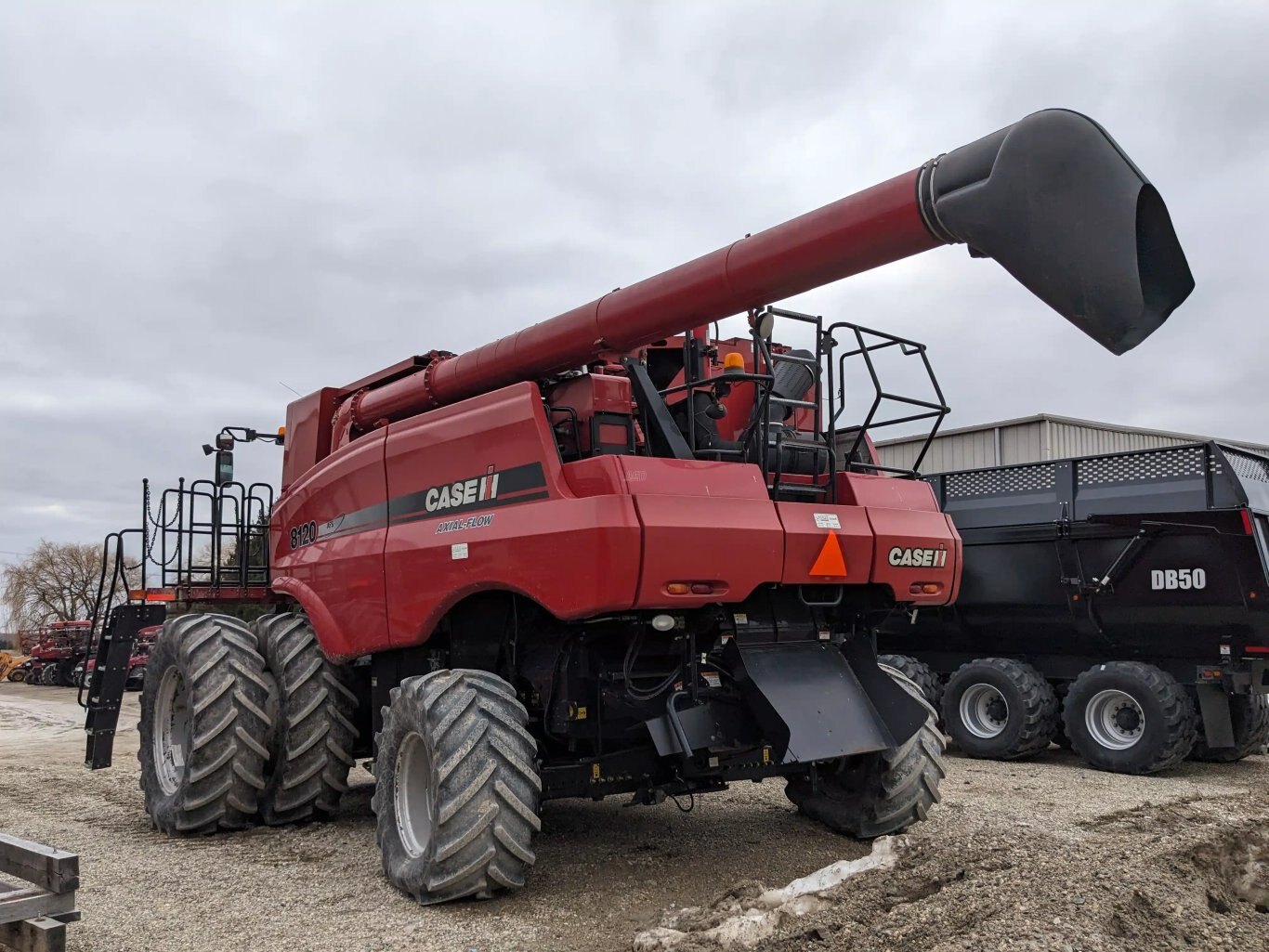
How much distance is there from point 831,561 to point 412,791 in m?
2.46

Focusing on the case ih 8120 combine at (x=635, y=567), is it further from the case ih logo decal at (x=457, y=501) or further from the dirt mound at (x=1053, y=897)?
the dirt mound at (x=1053, y=897)

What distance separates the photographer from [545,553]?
5.16 metres

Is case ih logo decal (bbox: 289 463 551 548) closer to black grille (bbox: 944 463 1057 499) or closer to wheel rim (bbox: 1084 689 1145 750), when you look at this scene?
wheel rim (bbox: 1084 689 1145 750)

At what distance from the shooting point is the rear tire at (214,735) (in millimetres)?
6918

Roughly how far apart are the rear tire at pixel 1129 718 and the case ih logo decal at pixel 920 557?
163 inches

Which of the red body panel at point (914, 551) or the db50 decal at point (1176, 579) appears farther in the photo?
the db50 decal at point (1176, 579)

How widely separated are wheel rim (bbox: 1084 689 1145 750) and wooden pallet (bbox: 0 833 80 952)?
8.30 m

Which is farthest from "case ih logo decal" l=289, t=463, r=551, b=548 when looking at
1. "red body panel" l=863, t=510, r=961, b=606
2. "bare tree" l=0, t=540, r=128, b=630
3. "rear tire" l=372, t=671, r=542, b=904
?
"bare tree" l=0, t=540, r=128, b=630

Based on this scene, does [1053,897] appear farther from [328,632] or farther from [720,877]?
[328,632]

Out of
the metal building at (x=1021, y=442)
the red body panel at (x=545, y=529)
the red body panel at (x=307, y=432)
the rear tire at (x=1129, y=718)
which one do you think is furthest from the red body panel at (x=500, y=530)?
the metal building at (x=1021, y=442)

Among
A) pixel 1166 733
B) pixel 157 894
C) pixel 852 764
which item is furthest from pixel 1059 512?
pixel 157 894

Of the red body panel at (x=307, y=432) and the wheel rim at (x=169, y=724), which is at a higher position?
the red body panel at (x=307, y=432)

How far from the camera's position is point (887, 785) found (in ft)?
20.2

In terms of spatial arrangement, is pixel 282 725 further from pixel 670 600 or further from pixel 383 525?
pixel 670 600
